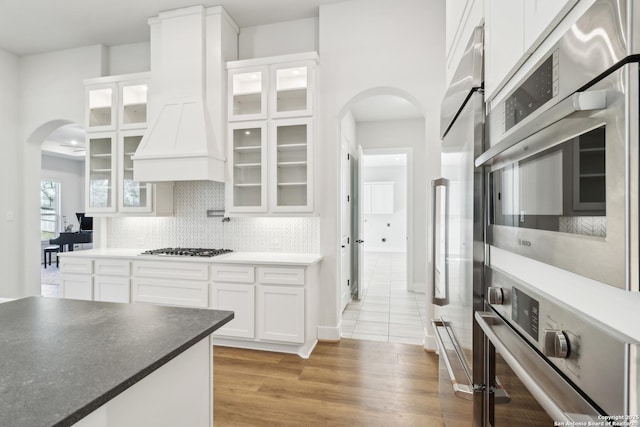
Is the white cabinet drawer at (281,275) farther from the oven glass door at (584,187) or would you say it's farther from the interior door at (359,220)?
the oven glass door at (584,187)

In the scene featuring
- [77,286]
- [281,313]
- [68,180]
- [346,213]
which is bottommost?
[281,313]

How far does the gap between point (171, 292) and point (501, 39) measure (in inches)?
131

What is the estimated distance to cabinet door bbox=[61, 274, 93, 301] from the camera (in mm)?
3408

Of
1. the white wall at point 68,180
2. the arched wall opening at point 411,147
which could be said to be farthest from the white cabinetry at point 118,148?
the white wall at point 68,180

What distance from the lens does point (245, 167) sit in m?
3.35

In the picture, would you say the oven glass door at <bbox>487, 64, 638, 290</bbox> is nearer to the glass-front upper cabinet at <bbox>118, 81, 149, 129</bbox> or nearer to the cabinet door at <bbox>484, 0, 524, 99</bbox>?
the cabinet door at <bbox>484, 0, 524, 99</bbox>

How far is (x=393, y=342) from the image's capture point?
314cm

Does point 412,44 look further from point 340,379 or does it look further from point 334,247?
point 340,379

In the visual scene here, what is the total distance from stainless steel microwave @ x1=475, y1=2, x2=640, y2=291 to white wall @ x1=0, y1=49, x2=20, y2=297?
5.75m

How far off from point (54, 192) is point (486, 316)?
37.4 ft

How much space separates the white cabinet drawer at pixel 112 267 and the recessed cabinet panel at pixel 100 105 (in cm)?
158

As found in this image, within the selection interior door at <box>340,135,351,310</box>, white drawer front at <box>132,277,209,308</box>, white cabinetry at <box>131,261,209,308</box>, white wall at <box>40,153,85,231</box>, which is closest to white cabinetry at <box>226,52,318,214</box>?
white cabinetry at <box>131,261,209,308</box>

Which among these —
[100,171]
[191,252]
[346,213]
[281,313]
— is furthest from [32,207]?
[346,213]

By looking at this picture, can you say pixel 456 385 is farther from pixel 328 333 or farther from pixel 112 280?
pixel 112 280
